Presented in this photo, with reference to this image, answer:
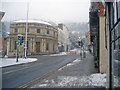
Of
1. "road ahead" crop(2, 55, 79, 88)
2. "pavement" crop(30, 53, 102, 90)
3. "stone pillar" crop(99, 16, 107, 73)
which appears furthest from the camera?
"stone pillar" crop(99, 16, 107, 73)

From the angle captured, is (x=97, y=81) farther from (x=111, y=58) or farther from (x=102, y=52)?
(x=111, y=58)

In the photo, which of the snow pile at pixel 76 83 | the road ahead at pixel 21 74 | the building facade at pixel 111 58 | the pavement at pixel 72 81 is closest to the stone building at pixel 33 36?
the road ahead at pixel 21 74

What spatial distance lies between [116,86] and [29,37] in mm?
48996

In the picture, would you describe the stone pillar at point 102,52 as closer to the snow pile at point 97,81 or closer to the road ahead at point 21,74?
the snow pile at point 97,81

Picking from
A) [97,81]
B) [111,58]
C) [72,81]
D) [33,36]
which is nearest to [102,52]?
[97,81]

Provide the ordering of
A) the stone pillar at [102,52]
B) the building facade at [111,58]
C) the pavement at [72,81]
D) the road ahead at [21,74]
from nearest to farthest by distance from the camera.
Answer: the building facade at [111,58]
the pavement at [72,81]
the road ahead at [21,74]
the stone pillar at [102,52]

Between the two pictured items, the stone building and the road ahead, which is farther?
the stone building

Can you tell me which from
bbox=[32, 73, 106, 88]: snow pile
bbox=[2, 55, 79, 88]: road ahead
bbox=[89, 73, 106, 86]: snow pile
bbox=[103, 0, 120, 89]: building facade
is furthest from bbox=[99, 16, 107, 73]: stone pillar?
bbox=[103, 0, 120, 89]: building facade

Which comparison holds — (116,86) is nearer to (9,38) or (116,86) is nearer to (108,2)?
(108,2)

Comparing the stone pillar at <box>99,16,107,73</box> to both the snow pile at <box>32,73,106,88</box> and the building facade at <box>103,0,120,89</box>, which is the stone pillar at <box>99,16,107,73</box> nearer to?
the snow pile at <box>32,73,106,88</box>

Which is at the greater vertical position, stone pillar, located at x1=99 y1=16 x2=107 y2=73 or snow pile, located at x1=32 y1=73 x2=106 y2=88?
stone pillar, located at x1=99 y1=16 x2=107 y2=73

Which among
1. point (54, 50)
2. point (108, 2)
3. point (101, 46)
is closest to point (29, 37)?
point (54, 50)

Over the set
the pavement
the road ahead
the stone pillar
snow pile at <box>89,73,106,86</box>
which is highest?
the stone pillar

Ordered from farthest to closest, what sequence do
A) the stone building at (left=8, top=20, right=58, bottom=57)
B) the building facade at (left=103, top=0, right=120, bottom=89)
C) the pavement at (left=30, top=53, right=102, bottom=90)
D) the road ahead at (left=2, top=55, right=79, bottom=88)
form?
the stone building at (left=8, top=20, right=58, bottom=57) → the road ahead at (left=2, top=55, right=79, bottom=88) → the pavement at (left=30, top=53, right=102, bottom=90) → the building facade at (left=103, top=0, right=120, bottom=89)
